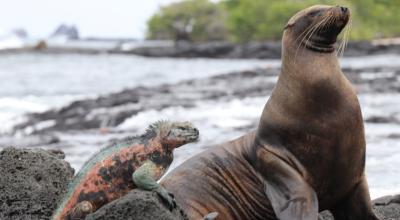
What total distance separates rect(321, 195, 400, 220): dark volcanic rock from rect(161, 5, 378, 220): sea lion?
859mm

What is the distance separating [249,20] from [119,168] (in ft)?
271

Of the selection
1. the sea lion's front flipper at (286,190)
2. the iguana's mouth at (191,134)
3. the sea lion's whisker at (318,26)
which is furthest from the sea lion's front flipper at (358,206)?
the iguana's mouth at (191,134)

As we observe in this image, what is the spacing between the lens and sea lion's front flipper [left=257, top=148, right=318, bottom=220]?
4777 mm

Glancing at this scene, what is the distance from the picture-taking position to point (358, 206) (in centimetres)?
517

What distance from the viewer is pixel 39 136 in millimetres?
17641

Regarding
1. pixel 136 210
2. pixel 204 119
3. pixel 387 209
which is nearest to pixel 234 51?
pixel 204 119

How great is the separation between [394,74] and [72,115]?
15.3 metres

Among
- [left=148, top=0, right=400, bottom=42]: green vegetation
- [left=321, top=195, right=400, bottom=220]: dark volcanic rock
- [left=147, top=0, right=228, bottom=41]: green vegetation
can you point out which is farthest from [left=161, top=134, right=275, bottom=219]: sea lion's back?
[left=147, top=0, right=228, bottom=41]: green vegetation

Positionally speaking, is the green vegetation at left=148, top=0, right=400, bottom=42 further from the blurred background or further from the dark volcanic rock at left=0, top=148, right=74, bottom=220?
the dark volcanic rock at left=0, top=148, right=74, bottom=220

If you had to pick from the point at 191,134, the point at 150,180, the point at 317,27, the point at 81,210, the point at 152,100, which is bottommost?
the point at 152,100

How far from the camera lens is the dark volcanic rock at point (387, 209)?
6074mm

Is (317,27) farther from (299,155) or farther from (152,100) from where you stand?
(152,100)

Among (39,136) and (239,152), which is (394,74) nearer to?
(39,136)

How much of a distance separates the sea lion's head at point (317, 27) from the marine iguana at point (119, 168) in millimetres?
963
